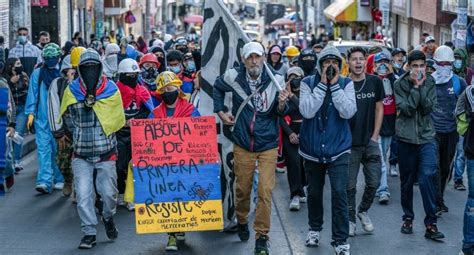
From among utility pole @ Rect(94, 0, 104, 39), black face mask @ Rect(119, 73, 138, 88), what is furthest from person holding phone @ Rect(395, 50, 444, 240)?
utility pole @ Rect(94, 0, 104, 39)

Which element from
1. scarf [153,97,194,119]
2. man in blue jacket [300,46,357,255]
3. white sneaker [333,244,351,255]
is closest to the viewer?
man in blue jacket [300,46,357,255]

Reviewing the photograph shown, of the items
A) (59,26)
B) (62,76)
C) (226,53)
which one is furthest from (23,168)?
(59,26)

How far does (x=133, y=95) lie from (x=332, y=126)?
9.85 ft

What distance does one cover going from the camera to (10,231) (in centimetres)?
1128

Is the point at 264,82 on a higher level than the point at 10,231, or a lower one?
higher

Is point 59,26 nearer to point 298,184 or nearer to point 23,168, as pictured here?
point 23,168

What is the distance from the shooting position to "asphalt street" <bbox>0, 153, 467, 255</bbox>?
1043 cm

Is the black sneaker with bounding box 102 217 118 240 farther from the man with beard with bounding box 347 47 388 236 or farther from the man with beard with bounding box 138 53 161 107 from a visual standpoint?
the man with beard with bounding box 138 53 161 107

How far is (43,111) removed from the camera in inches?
540

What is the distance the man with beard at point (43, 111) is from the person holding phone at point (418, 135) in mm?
4646

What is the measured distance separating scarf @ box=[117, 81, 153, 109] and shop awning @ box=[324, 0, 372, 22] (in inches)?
1382

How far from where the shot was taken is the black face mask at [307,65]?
14.2 meters

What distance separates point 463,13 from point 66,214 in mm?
11835

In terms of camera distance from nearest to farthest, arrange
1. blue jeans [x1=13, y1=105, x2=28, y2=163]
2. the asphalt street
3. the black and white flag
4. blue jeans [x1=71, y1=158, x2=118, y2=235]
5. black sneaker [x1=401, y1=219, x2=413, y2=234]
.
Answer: blue jeans [x1=71, y1=158, x2=118, y2=235], the asphalt street, the black and white flag, black sneaker [x1=401, y1=219, x2=413, y2=234], blue jeans [x1=13, y1=105, x2=28, y2=163]
